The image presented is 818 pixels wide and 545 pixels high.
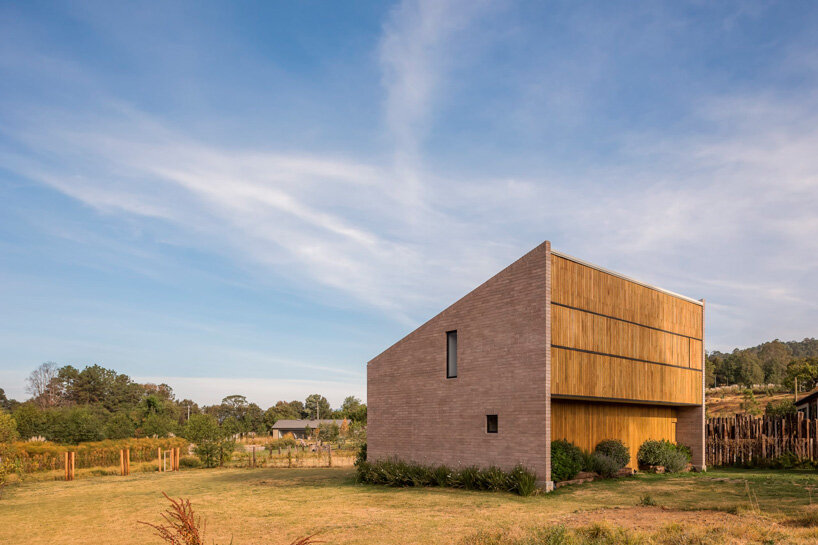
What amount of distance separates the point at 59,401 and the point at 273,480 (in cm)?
6652

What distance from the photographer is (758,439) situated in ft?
82.3

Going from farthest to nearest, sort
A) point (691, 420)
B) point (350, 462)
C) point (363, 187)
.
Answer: point (350, 462) < point (691, 420) < point (363, 187)

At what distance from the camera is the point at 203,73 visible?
1866cm

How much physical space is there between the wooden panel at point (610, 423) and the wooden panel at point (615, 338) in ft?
6.72

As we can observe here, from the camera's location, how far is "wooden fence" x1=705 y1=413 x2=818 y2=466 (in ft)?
77.8

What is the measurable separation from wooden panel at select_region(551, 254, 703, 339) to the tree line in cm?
2179

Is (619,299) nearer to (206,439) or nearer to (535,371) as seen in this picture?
(535,371)

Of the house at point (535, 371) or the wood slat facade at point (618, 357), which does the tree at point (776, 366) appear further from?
the house at point (535, 371)

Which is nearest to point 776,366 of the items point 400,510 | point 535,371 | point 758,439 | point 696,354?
point 758,439

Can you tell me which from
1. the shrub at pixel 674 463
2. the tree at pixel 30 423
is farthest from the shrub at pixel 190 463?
the shrub at pixel 674 463

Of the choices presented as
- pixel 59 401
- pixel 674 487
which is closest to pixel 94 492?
pixel 674 487

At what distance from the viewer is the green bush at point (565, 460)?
17.6m

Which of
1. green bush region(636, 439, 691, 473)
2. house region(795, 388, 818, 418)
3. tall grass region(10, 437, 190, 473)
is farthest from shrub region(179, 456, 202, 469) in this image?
house region(795, 388, 818, 418)

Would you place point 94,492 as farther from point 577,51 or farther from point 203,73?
point 577,51
